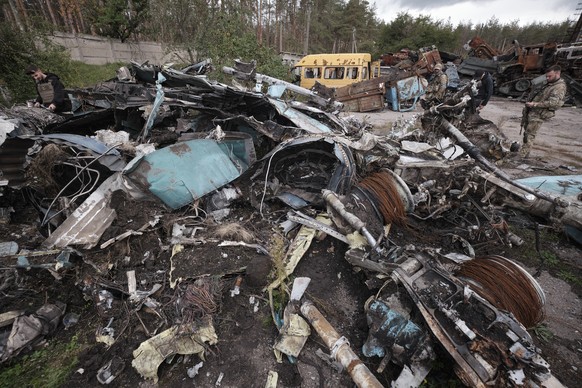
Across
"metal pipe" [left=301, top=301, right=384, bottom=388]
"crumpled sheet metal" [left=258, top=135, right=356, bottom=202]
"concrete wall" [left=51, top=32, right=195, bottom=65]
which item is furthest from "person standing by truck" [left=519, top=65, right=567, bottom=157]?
"concrete wall" [left=51, top=32, right=195, bottom=65]

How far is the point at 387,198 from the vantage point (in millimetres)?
3230

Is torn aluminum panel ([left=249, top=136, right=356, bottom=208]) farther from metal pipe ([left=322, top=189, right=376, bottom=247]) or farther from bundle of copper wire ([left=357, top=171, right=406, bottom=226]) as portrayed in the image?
bundle of copper wire ([left=357, top=171, right=406, bottom=226])

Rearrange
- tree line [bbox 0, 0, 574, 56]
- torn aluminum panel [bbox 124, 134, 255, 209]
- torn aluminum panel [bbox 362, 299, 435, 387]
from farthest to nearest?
tree line [bbox 0, 0, 574, 56]
torn aluminum panel [bbox 124, 134, 255, 209]
torn aluminum panel [bbox 362, 299, 435, 387]

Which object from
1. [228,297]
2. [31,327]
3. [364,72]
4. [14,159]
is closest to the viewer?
[31,327]

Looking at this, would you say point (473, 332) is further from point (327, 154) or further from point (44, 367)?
point (44, 367)

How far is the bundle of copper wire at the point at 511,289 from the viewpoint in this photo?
208cm

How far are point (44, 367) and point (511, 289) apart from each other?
4.04 metres

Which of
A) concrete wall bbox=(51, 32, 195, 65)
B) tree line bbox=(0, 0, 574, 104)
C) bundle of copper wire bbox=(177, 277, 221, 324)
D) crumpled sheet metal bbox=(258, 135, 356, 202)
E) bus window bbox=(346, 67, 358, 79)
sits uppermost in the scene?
tree line bbox=(0, 0, 574, 104)

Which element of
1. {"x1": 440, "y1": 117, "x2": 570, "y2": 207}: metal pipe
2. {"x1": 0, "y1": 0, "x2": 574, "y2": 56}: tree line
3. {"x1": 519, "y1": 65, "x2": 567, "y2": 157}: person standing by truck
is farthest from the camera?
{"x1": 0, "y1": 0, "x2": 574, "y2": 56}: tree line

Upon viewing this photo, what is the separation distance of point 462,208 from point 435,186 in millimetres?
657

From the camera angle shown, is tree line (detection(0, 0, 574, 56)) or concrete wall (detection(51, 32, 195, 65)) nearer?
tree line (detection(0, 0, 574, 56))

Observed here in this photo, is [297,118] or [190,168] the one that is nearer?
[190,168]

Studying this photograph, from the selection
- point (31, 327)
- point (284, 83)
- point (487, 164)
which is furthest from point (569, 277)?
point (31, 327)

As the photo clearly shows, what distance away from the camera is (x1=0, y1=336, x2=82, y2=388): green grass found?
2.21m
